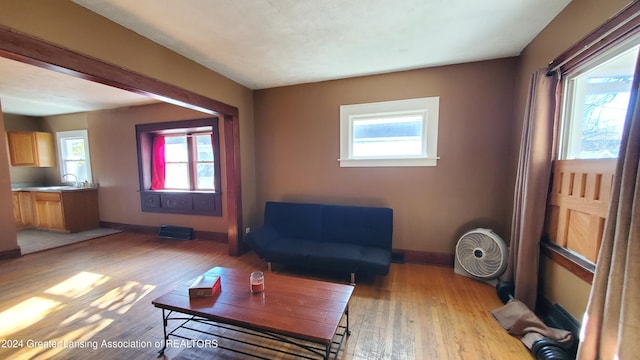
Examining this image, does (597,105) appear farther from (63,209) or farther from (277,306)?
(63,209)

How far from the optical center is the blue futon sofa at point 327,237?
8.56 ft

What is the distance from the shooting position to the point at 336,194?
347 centimetres

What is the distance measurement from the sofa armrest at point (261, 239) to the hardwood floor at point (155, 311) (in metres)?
0.36

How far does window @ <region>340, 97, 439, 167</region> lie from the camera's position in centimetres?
300

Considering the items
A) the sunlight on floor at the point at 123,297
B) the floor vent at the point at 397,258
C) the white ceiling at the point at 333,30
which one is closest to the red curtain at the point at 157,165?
the sunlight on floor at the point at 123,297

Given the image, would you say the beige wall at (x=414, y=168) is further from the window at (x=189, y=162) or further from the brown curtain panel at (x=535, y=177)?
the window at (x=189, y=162)

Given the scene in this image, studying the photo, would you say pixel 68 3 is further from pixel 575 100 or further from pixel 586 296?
pixel 586 296

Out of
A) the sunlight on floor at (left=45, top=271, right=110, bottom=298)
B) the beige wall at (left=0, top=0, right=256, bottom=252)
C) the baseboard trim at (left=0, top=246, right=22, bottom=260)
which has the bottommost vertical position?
the sunlight on floor at (left=45, top=271, right=110, bottom=298)

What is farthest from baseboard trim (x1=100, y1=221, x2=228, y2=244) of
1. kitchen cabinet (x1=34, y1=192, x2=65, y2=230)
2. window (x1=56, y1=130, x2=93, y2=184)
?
window (x1=56, y1=130, x2=93, y2=184)

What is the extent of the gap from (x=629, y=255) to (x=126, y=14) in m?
3.45

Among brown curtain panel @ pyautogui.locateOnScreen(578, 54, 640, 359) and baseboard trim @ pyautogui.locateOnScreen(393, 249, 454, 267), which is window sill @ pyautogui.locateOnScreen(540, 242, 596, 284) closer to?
brown curtain panel @ pyautogui.locateOnScreen(578, 54, 640, 359)

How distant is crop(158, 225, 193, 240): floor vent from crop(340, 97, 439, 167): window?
10.1 ft

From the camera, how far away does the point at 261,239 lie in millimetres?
2979

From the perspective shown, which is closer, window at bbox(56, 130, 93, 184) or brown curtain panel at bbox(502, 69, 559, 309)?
brown curtain panel at bbox(502, 69, 559, 309)
